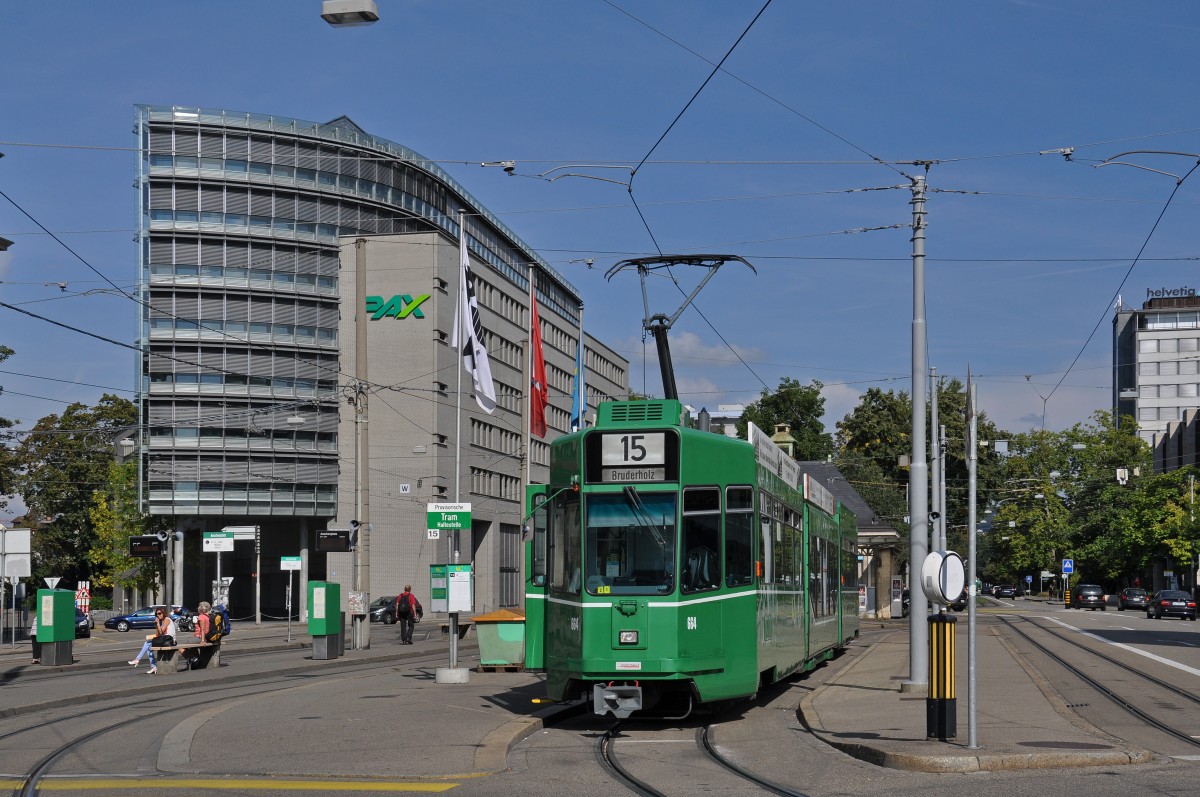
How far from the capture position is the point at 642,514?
15.0 m

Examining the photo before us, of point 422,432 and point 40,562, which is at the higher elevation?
point 422,432

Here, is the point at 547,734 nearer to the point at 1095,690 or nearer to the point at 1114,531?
the point at 1095,690

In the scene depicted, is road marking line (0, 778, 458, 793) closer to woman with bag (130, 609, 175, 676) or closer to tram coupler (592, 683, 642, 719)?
tram coupler (592, 683, 642, 719)

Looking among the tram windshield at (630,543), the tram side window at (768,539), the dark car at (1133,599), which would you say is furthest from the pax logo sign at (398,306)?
the tram windshield at (630,543)

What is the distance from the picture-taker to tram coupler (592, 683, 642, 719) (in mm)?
14508

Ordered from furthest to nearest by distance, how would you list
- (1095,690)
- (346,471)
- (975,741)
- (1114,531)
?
1. (1114,531)
2. (346,471)
3. (1095,690)
4. (975,741)

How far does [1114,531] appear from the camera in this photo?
290 feet

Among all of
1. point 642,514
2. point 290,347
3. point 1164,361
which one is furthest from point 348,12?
point 1164,361

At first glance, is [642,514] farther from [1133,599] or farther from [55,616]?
[1133,599]

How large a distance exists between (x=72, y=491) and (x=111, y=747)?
81542 mm

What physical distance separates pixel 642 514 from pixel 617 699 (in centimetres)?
196

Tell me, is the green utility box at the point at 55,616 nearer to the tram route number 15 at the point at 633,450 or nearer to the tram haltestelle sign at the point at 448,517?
the tram haltestelle sign at the point at 448,517

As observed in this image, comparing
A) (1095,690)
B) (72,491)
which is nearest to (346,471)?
(72,491)

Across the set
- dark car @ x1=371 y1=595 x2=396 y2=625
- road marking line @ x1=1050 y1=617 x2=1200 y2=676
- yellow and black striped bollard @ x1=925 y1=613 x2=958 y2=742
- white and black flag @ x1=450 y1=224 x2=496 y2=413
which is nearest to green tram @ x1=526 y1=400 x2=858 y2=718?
yellow and black striped bollard @ x1=925 y1=613 x2=958 y2=742
